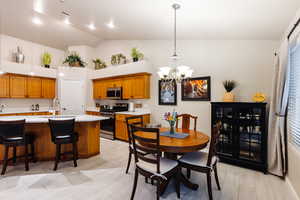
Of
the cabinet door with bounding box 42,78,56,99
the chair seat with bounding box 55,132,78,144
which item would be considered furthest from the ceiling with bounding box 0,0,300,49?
the chair seat with bounding box 55,132,78,144

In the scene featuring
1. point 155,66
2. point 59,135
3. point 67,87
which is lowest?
point 59,135

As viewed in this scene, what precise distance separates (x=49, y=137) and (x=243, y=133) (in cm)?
400

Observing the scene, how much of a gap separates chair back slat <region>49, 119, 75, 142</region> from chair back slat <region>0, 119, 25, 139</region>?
0.47 meters

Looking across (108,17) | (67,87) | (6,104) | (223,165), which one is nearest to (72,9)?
(108,17)

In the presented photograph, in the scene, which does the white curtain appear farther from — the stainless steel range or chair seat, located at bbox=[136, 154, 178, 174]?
the stainless steel range

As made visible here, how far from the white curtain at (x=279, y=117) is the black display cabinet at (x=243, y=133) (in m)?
0.13

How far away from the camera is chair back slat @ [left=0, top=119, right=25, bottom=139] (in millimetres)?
2634

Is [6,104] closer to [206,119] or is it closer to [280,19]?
[206,119]

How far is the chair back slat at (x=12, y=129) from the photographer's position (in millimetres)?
2634

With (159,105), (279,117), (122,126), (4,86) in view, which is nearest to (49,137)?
(122,126)

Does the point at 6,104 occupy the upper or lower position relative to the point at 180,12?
lower

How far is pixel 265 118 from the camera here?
2912 mm

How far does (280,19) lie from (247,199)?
273 cm

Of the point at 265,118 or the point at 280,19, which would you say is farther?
the point at 265,118
